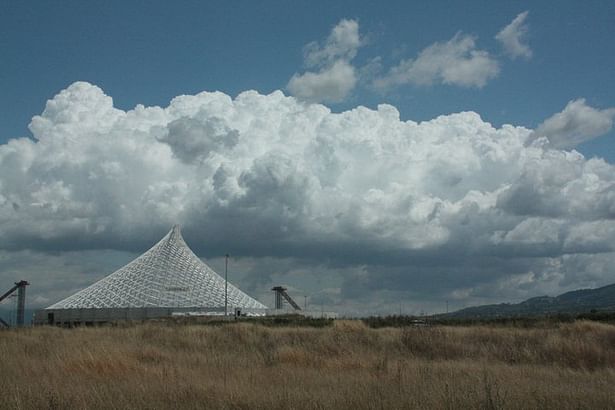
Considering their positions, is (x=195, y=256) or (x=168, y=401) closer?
(x=168, y=401)

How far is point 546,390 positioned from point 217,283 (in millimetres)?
75844

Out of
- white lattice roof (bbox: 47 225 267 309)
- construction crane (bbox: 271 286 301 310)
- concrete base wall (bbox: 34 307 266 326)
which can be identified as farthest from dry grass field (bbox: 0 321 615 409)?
construction crane (bbox: 271 286 301 310)

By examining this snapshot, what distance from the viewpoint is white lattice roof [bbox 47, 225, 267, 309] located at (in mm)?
77062

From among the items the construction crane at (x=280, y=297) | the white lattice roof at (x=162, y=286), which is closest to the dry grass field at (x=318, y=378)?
the white lattice roof at (x=162, y=286)

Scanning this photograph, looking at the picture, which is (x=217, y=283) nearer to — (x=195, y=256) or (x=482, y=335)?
(x=195, y=256)

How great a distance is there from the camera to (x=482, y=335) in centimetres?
2311

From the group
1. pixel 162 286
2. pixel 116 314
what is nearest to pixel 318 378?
pixel 116 314

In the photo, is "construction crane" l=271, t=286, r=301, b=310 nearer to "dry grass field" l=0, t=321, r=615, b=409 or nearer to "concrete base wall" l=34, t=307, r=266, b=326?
"concrete base wall" l=34, t=307, r=266, b=326

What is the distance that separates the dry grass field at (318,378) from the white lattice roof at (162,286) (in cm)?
5900

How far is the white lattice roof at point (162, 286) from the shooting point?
253 ft

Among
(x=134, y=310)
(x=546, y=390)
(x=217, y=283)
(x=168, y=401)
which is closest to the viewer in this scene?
(x=168, y=401)

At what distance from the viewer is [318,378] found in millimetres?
11359

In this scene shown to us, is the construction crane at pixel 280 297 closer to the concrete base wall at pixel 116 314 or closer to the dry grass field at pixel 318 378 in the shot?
the concrete base wall at pixel 116 314

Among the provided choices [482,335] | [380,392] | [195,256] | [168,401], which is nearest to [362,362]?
[380,392]
